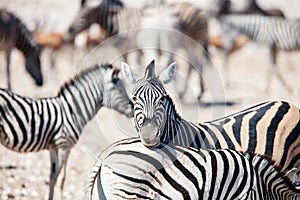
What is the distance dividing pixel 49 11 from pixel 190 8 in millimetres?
10028

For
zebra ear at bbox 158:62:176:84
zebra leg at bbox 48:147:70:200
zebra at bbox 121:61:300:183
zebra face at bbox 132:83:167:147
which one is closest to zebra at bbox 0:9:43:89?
zebra leg at bbox 48:147:70:200

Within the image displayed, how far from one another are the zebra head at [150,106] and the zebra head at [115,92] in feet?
6.30

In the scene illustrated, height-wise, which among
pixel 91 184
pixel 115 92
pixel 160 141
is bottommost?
pixel 91 184

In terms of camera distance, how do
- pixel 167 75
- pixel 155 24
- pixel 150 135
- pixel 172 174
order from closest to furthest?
pixel 172 174 → pixel 150 135 → pixel 167 75 → pixel 155 24

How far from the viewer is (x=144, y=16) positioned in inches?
400

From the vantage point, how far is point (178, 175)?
3135 mm

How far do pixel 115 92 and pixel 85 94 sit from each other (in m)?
0.29

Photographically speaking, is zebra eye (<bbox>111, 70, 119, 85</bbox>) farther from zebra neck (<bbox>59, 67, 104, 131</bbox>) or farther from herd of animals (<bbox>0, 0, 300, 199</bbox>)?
zebra neck (<bbox>59, 67, 104, 131</bbox>)

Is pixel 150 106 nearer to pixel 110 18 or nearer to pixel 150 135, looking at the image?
pixel 150 135

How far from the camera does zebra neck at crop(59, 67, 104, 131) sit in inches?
219

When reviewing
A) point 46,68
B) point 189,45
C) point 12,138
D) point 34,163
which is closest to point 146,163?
point 12,138

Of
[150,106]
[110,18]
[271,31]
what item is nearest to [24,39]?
[110,18]

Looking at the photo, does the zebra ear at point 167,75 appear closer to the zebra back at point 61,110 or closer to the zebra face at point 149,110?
the zebra face at point 149,110

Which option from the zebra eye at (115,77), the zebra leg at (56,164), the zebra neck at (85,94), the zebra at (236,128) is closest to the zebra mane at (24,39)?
the zebra neck at (85,94)
